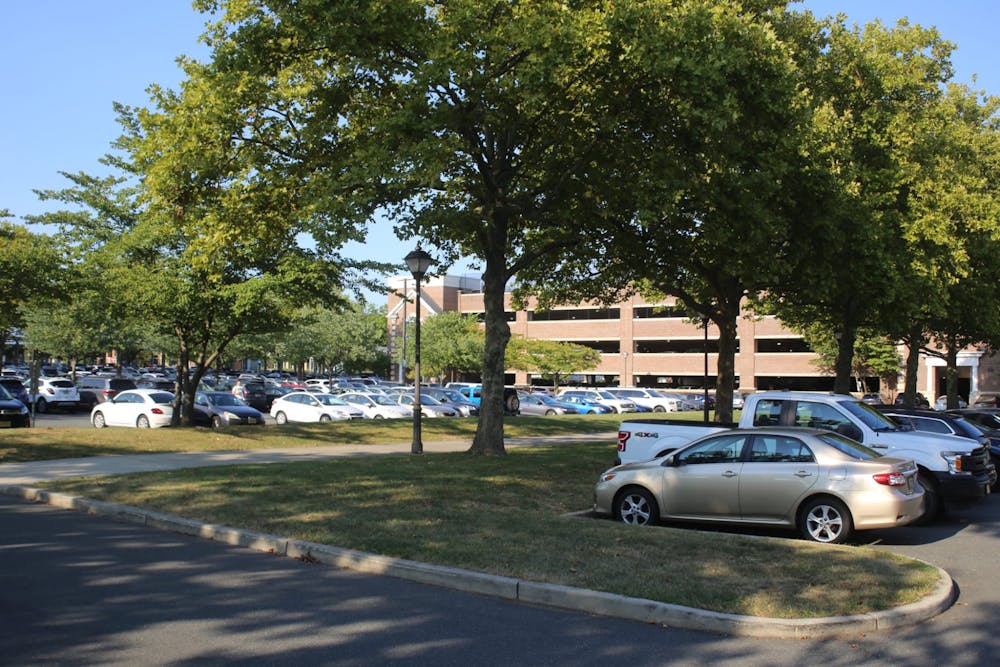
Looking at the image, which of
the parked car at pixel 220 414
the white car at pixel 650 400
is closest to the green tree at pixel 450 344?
the white car at pixel 650 400

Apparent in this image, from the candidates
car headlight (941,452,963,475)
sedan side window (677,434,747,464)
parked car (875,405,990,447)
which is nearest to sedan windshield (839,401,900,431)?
car headlight (941,452,963,475)

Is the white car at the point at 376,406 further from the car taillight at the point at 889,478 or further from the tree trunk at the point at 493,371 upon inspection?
the car taillight at the point at 889,478

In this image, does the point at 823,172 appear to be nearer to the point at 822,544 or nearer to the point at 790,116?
the point at 790,116

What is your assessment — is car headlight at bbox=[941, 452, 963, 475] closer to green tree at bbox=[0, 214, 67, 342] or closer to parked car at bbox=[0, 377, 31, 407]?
green tree at bbox=[0, 214, 67, 342]

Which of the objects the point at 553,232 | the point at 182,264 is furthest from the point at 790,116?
the point at 182,264

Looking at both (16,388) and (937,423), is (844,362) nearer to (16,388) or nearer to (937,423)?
(937,423)

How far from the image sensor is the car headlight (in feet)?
42.4

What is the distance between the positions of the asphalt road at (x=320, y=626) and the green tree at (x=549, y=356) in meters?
64.4

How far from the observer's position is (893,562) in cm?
868

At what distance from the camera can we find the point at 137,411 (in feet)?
85.5

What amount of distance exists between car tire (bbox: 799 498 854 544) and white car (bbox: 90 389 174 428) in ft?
68.9

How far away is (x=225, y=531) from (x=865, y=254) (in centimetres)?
1781

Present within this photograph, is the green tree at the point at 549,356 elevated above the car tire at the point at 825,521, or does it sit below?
above

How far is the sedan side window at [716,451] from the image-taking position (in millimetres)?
10805
